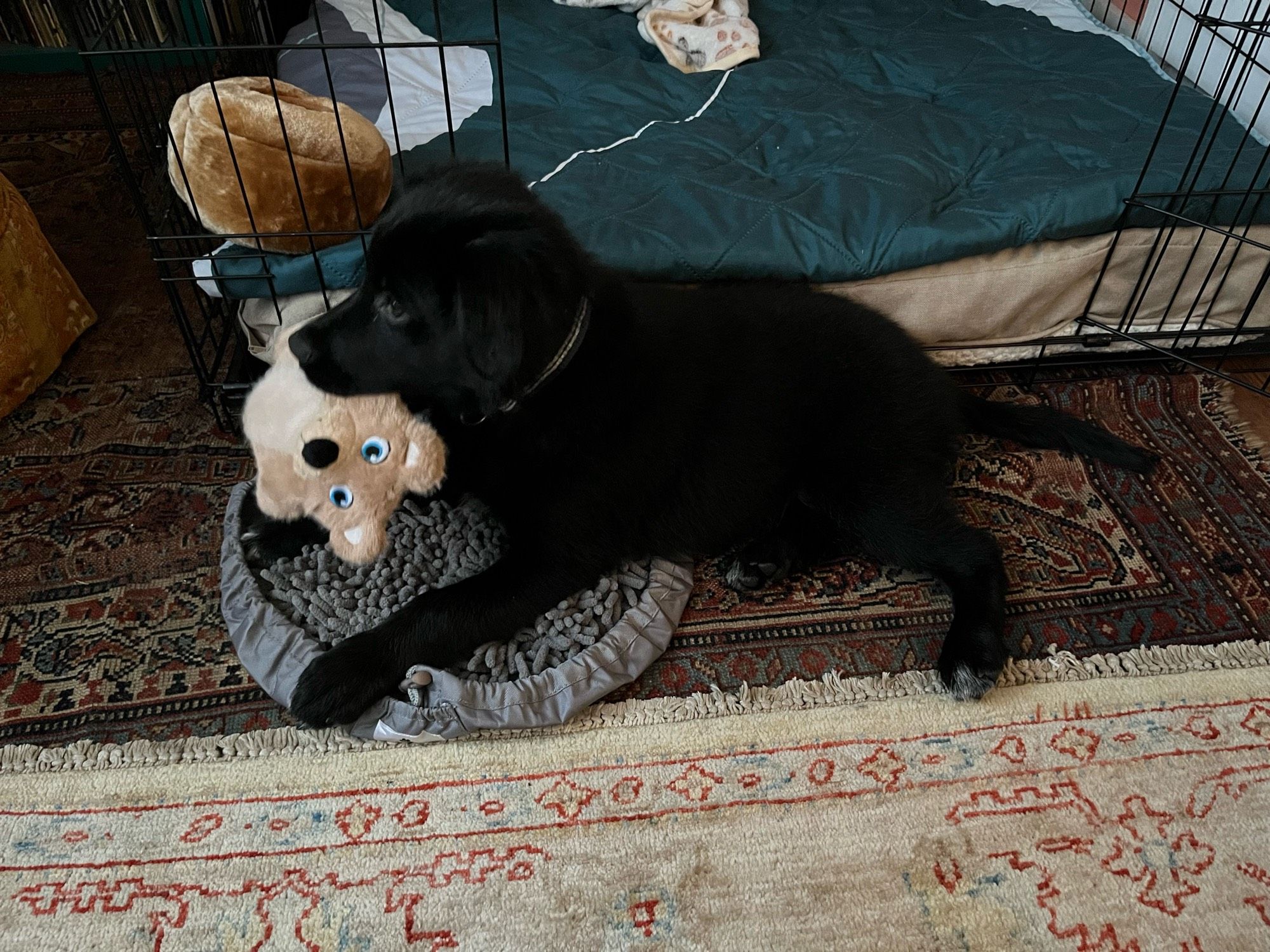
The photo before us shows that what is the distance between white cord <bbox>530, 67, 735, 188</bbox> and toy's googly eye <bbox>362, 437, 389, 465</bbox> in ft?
2.60

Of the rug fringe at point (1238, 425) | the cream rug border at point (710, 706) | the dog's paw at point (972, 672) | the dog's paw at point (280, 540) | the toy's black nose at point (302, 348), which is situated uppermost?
the toy's black nose at point (302, 348)

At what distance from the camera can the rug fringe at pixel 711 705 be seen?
119cm

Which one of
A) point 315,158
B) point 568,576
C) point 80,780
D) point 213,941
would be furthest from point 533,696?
point 315,158

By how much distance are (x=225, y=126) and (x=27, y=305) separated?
0.72 meters

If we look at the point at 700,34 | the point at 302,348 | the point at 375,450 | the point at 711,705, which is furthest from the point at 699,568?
the point at 700,34

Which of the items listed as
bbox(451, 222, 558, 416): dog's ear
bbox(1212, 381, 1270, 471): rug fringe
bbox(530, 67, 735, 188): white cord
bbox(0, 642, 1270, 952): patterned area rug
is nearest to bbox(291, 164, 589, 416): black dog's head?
bbox(451, 222, 558, 416): dog's ear

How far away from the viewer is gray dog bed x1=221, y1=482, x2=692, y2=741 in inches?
47.8

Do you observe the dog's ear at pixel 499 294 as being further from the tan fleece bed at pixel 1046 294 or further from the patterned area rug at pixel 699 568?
the tan fleece bed at pixel 1046 294

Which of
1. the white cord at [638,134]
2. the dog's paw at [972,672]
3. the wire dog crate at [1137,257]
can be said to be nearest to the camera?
the dog's paw at [972,672]

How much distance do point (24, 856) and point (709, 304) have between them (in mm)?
1176

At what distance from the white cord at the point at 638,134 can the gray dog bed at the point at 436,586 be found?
0.77m

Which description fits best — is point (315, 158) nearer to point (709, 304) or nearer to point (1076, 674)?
point (709, 304)

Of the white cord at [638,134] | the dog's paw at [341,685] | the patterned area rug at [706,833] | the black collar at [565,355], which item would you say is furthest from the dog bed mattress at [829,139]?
the patterned area rug at [706,833]

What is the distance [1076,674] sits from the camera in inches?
52.2
